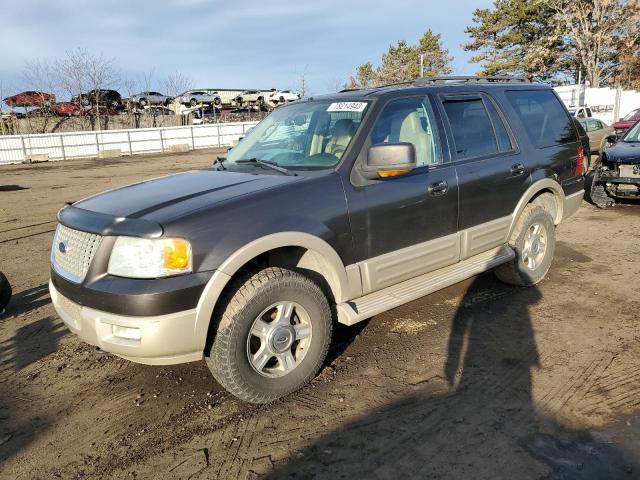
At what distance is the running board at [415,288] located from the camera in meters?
3.49

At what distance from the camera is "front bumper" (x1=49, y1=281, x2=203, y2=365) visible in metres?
2.71

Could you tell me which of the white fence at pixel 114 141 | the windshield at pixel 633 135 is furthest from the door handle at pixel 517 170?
the white fence at pixel 114 141

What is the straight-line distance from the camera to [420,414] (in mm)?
3025

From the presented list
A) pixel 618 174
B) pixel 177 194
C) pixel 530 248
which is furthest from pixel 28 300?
pixel 618 174

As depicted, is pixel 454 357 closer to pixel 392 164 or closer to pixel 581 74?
pixel 392 164

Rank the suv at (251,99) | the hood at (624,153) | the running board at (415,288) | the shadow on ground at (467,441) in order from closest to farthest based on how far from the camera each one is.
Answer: the shadow on ground at (467,441) → the running board at (415,288) → the hood at (624,153) → the suv at (251,99)

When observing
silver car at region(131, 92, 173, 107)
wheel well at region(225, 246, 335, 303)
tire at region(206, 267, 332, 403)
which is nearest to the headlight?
tire at region(206, 267, 332, 403)

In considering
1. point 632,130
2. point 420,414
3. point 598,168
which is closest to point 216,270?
point 420,414

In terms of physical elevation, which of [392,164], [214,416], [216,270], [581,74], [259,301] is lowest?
[214,416]

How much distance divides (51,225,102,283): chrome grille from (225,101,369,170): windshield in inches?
56.0

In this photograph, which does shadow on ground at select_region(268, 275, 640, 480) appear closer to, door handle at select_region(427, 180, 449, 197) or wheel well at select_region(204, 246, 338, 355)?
wheel well at select_region(204, 246, 338, 355)

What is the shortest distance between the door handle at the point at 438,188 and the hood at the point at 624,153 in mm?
6323

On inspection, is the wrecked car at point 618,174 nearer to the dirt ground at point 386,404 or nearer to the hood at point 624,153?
the hood at point 624,153

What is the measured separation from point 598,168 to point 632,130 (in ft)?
4.62
